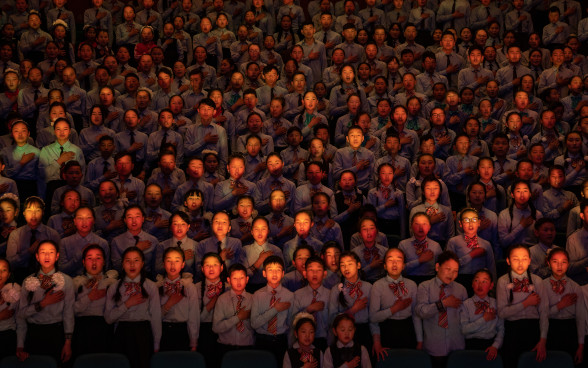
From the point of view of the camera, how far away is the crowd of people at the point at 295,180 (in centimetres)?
535

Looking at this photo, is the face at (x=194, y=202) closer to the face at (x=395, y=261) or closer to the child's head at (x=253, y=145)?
the child's head at (x=253, y=145)

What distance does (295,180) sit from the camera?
751 centimetres

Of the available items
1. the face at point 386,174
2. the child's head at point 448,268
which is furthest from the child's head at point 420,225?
the face at point 386,174

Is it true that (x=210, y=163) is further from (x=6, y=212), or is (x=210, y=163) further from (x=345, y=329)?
(x=345, y=329)

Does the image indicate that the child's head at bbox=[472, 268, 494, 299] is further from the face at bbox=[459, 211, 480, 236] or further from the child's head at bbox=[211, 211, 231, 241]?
the child's head at bbox=[211, 211, 231, 241]

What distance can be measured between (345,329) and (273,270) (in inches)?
32.6

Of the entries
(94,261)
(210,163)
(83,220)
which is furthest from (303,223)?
(83,220)

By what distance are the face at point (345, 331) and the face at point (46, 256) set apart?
226 centimetres

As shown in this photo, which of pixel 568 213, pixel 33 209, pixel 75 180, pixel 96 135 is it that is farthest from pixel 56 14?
pixel 568 213

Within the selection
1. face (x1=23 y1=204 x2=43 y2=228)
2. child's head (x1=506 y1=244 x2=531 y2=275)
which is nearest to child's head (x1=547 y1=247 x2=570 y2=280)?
child's head (x1=506 y1=244 x2=531 y2=275)

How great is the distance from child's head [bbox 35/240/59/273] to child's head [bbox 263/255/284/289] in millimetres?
1631

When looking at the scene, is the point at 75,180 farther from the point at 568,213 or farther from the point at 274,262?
the point at 568,213

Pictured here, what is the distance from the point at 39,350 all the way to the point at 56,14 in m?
6.47

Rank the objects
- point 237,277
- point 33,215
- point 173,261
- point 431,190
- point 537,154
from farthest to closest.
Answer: point 537,154 → point 431,190 → point 33,215 → point 173,261 → point 237,277
